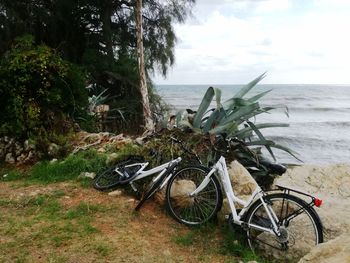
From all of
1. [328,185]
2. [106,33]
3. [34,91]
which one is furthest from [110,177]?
[106,33]

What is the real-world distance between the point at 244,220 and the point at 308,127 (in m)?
21.7

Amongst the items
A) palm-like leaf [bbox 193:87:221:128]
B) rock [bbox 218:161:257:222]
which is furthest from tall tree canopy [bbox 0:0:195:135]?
rock [bbox 218:161:257:222]

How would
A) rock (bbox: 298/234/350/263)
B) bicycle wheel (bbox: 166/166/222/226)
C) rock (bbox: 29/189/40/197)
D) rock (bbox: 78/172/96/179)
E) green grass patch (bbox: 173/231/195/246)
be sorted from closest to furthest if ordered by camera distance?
1. rock (bbox: 298/234/350/263)
2. green grass patch (bbox: 173/231/195/246)
3. bicycle wheel (bbox: 166/166/222/226)
4. rock (bbox: 29/189/40/197)
5. rock (bbox: 78/172/96/179)

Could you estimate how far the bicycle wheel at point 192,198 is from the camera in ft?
17.0

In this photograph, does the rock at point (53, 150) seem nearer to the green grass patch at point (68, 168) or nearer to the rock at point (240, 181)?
the green grass patch at point (68, 168)

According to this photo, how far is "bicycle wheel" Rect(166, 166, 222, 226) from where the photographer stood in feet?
17.0

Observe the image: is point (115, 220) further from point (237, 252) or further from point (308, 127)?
point (308, 127)

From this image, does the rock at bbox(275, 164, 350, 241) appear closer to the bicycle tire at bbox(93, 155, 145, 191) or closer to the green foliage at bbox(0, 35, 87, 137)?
the bicycle tire at bbox(93, 155, 145, 191)

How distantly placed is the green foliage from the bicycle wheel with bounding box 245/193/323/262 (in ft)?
16.5

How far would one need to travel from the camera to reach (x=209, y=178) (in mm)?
5094

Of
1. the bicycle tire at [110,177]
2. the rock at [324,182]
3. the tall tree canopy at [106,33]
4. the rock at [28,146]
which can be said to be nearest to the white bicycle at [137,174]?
the bicycle tire at [110,177]

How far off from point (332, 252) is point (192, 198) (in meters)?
2.25

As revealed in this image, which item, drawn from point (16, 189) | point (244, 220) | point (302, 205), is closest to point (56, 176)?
point (16, 189)

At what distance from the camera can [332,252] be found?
328 centimetres
